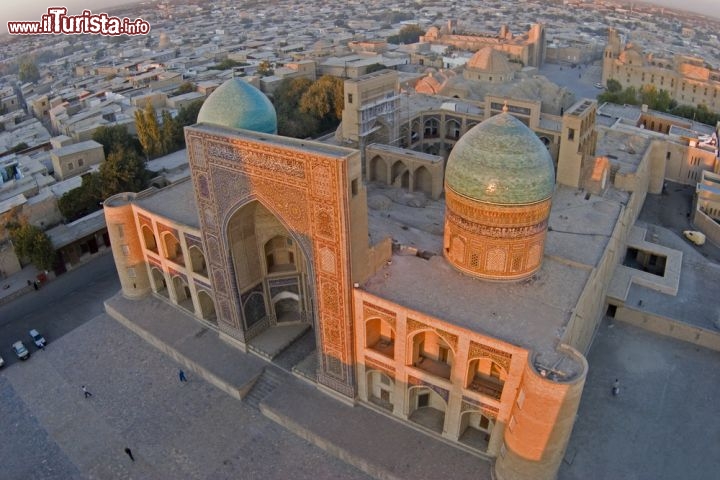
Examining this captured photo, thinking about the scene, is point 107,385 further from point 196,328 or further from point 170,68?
point 170,68

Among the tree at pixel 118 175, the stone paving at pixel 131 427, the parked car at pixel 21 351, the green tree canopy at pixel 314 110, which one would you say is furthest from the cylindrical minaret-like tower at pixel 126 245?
the green tree canopy at pixel 314 110

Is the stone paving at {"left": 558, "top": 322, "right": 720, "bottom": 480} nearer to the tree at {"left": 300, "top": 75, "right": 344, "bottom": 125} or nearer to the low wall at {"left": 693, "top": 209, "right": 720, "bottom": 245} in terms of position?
the low wall at {"left": 693, "top": 209, "right": 720, "bottom": 245}

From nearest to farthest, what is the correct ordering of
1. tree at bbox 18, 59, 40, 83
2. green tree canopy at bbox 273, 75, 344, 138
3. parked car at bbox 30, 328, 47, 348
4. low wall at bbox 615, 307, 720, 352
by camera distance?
low wall at bbox 615, 307, 720, 352 → parked car at bbox 30, 328, 47, 348 → green tree canopy at bbox 273, 75, 344, 138 → tree at bbox 18, 59, 40, 83

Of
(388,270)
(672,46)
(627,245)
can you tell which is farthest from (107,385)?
(672,46)

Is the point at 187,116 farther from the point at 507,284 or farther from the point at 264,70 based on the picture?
the point at 507,284

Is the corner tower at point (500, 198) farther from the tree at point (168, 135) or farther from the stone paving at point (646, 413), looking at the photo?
the tree at point (168, 135)

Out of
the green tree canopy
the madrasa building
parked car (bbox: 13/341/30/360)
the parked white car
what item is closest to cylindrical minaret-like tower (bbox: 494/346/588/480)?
the madrasa building
